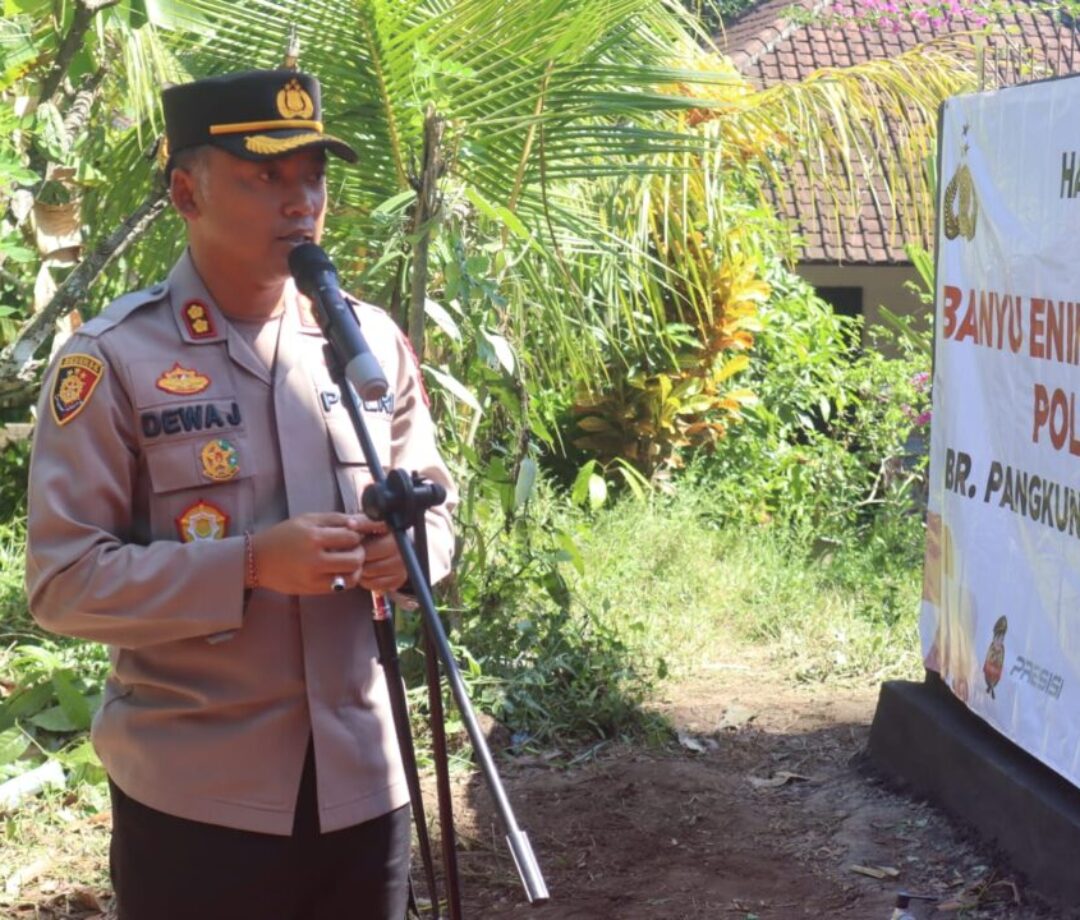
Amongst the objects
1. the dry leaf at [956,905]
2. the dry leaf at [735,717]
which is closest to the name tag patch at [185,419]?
the dry leaf at [956,905]

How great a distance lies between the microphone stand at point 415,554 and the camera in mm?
1647

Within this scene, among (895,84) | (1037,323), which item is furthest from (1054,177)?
(895,84)

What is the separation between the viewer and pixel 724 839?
468 centimetres

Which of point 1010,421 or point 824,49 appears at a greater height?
point 824,49

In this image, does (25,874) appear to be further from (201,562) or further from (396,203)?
(201,562)

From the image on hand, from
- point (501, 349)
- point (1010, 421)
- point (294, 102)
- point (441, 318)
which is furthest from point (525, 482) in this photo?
point (294, 102)

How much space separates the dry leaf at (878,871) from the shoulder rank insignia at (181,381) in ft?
9.06

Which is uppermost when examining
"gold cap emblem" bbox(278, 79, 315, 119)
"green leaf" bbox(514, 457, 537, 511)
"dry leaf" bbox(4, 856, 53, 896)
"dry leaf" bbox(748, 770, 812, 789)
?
"gold cap emblem" bbox(278, 79, 315, 119)

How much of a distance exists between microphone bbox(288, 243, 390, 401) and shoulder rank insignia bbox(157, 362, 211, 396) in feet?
0.71

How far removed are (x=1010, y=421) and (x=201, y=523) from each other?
2.69 meters

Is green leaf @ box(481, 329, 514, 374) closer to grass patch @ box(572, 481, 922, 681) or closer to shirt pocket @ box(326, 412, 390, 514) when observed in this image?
grass patch @ box(572, 481, 922, 681)

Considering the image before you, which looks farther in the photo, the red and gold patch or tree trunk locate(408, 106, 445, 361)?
tree trunk locate(408, 106, 445, 361)

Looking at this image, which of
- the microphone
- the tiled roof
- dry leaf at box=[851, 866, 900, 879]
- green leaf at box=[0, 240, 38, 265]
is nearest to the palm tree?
green leaf at box=[0, 240, 38, 265]

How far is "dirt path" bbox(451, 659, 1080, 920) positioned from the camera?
4238 mm
